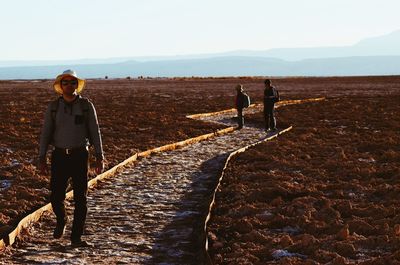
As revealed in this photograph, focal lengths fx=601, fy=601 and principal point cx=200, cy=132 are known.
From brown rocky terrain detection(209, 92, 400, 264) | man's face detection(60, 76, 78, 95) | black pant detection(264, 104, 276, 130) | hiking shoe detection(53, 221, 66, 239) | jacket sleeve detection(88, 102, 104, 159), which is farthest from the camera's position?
black pant detection(264, 104, 276, 130)

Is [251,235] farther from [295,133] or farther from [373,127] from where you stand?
[373,127]

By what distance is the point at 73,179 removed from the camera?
901cm

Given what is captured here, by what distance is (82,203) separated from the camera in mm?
9086

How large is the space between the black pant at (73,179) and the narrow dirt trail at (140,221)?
0.45 m

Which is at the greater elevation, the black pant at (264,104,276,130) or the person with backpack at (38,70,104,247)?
the person with backpack at (38,70,104,247)

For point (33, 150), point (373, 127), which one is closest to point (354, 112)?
point (373, 127)

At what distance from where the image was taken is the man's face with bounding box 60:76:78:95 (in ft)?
28.5

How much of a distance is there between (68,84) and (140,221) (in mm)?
3199

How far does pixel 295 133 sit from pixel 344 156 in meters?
7.17

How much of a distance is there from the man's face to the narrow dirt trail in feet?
7.72

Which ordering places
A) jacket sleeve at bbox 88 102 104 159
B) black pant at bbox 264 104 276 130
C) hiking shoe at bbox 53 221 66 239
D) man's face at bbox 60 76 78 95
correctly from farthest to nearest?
black pant at bbox 264 104 276 130
hiking shoe at bbox 53 221 66 239
jacket sleeve at bbox 88 102 104 159
man's face at bbox 60 76 78 95

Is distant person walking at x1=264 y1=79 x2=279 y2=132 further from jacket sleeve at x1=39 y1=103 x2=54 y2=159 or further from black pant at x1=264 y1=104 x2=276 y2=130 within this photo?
jacket sleeve at x1=39 y1=103 x2=54 y2=159

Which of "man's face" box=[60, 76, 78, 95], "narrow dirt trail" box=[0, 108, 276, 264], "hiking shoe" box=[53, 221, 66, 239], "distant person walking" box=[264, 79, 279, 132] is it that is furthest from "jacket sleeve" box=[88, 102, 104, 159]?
"distant person walking" box=[264, 79, 279, 132]

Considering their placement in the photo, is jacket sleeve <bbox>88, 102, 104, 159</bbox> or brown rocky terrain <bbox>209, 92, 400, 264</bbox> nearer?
jacket sleeve <bbox>88, 102, 104, 159</bbox>
